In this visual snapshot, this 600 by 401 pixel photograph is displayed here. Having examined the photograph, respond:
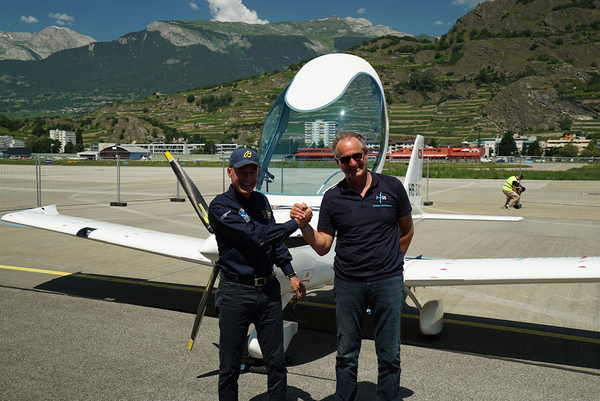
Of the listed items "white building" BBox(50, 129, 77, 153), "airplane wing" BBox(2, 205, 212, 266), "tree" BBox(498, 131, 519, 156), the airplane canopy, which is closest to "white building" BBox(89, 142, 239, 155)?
"white building" BBox(50, 129, 77, 153)

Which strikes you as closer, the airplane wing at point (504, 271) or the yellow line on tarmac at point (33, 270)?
the airplane wing at point (504, 271)

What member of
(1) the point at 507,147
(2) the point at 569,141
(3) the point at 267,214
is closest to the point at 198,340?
(3) the point at 267,214

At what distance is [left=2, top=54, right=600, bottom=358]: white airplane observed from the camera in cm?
372

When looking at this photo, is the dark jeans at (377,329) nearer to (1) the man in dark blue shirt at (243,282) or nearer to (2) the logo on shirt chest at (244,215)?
(1) the man in dark blue shirt at (243,282)

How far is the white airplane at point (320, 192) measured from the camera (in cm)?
372

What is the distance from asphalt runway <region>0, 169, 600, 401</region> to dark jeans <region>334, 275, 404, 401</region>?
0.75m

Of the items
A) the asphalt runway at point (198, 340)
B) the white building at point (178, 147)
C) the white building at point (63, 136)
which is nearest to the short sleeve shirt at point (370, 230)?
the asphalt runway at point (198, 340)

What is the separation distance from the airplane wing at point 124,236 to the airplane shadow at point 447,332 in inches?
29.7

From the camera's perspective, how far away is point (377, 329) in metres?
2.61

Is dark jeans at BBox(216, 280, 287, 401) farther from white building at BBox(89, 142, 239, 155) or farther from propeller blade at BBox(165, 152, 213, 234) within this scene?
white building at BBox(89, 142, 239, 155)

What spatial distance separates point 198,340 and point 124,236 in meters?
1.93

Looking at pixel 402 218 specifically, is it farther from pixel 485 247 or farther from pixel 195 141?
pixel 195 141

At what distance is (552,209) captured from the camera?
16.4 meters

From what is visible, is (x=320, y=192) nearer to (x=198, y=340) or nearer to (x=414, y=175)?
(x=198, y=340)
